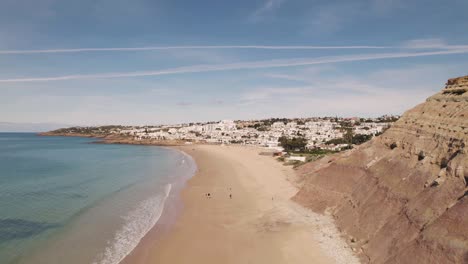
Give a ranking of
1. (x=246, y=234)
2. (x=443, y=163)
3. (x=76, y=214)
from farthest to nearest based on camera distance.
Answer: (x=76, y=214)
(x=246, y=234)
(x=443, y=163)

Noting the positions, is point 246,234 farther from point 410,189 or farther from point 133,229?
point 410,189

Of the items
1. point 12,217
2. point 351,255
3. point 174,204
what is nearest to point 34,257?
point 12,217

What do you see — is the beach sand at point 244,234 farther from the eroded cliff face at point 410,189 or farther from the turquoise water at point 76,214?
the turquoise water at point 76,214

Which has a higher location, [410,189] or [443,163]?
[443,163]

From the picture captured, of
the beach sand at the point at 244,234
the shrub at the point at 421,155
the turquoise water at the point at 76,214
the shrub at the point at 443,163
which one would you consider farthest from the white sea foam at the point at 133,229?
the shrub at the point at 421,155

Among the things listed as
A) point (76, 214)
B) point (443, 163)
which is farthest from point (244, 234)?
point (76, 214)

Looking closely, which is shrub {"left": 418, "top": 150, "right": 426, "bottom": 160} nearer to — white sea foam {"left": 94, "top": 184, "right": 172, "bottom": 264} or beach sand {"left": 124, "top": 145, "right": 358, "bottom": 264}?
beach sand {"left": 124, "top": 145, "right": 358, "bottom": 264}

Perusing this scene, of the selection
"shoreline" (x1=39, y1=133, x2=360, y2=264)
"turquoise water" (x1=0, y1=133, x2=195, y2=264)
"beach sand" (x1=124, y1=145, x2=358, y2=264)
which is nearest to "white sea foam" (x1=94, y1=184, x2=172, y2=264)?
"turquoise water" (x1=0, y1=133, x2=195, y2=264)
